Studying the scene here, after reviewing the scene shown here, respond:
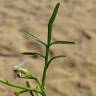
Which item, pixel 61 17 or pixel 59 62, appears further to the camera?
pixel 61 17

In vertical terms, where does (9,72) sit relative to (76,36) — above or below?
below

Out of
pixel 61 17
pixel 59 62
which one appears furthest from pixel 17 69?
pixel 61 17

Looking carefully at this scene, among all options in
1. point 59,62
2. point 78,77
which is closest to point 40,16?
point 59,62

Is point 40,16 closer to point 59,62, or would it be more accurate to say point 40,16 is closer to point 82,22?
point 82,22

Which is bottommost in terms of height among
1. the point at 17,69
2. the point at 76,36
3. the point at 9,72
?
the point at 9,72

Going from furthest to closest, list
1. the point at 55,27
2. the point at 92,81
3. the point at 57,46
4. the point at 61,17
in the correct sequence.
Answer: the point at 61,17, the point at 55,27, the point at 57,46, the point at 92,81

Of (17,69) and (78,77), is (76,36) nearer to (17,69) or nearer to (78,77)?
(78,77)

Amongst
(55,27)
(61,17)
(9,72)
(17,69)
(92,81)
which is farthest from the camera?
(61,17)
